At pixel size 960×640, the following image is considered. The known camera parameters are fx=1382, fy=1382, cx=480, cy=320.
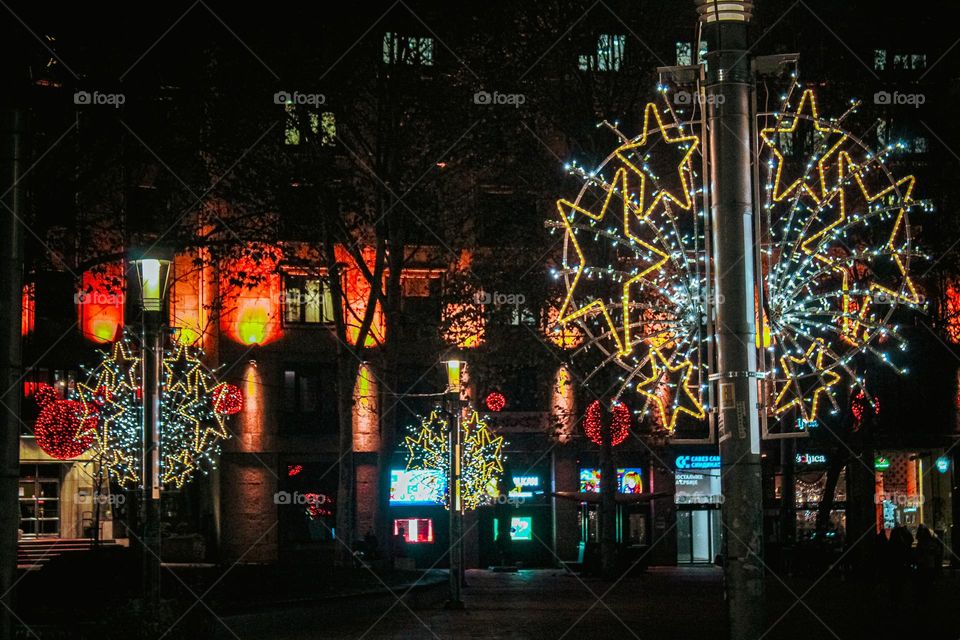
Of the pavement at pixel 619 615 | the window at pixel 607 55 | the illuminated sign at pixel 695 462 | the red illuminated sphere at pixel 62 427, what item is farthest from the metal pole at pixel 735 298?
the illuminated sign at pixel 695 462

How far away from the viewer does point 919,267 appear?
137 ft

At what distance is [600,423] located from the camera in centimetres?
4266

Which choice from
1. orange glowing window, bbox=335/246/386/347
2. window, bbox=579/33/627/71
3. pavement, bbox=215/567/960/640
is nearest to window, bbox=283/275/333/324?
orange glowing window, bbox=335/246/386/347

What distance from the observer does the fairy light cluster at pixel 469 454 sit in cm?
4344

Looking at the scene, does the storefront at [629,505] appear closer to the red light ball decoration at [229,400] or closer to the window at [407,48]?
the red light ball decoration at [229,400]

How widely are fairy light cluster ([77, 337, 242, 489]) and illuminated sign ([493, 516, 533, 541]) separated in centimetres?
1445

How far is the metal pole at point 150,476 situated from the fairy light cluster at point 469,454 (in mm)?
24847

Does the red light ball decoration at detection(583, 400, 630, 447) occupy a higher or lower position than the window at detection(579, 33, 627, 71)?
lower

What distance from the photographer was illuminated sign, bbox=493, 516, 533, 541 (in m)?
50.8

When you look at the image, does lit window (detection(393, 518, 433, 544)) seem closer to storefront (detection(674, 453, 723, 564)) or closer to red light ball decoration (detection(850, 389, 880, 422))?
storefront (detection(674, 453, 723, 564))

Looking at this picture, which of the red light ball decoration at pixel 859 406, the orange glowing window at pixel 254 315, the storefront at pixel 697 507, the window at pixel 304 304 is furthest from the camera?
the storefront at pixel 697 507

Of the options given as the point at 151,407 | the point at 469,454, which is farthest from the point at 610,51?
the point at 151,407

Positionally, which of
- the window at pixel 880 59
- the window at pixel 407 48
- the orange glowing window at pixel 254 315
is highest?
the window at pixel 880 59

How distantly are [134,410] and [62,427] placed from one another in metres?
1.84
